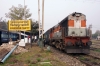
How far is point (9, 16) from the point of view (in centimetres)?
4047

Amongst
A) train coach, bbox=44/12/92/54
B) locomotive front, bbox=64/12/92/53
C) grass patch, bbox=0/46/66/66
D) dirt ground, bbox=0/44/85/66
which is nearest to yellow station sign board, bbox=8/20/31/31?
train coach, bbox=44/12/92/54

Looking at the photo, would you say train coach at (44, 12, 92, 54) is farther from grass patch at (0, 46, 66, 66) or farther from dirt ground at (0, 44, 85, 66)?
grass patch at (0, 46, 66, 66)

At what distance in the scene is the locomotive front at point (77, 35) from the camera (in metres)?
15.0

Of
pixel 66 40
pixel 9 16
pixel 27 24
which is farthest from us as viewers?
pixel 9 16

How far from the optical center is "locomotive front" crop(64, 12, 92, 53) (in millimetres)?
15005

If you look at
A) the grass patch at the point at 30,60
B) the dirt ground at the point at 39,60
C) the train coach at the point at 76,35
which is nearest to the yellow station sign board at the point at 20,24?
the train coach at the point at 76,35

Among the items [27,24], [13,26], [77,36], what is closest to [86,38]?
[77,36]

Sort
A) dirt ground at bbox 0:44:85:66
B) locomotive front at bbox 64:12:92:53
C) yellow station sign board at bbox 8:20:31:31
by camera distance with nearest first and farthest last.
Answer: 1. dirt ground at bbox 0:44:85:66
2. locomotive front at bbox 64:12:92:53
3. yellow station sign board at bbox 8:20:31:31

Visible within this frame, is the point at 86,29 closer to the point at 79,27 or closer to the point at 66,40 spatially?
the point at 79,27

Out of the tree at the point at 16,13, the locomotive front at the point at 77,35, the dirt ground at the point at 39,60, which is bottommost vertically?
the dirt ground at the point at 39,60

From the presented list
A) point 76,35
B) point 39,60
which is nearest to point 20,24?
point 76,35

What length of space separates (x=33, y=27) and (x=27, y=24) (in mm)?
17685

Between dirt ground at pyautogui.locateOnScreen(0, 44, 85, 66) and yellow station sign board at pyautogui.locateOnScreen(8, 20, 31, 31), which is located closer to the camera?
dirt ground at pyautogui.locateOnScreen(0, 44, 85, 66)

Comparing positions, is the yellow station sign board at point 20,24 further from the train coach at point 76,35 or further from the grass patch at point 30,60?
the grass patch at point 30,60
